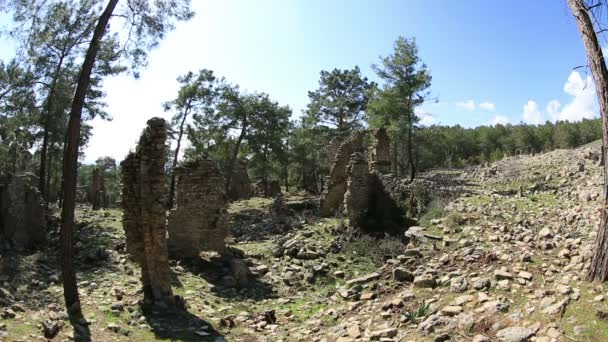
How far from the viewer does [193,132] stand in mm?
30812

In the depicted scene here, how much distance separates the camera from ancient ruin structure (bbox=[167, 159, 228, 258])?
13.1 m

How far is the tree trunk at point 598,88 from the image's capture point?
20.7 ft

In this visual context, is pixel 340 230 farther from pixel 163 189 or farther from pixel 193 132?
pixel 193 132

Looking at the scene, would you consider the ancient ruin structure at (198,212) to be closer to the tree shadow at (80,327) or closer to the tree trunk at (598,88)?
the tree shadow at (80,327)

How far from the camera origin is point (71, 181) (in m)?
9.47

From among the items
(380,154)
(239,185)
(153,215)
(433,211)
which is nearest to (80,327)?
(153,215)

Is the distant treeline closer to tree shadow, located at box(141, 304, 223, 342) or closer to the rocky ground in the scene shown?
the rocky ground

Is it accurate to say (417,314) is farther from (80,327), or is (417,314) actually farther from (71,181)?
(71,181)

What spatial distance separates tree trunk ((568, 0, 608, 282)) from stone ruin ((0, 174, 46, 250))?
14555mm

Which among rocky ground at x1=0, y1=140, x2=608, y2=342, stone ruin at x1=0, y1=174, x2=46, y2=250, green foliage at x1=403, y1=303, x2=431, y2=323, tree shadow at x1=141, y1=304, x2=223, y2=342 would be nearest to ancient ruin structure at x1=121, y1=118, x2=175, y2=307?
tree shadow at x1=141, y1=304, x2=223, y2=342

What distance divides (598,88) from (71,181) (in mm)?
9571

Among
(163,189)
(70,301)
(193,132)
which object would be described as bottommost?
(70,301)

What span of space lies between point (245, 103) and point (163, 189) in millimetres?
21757

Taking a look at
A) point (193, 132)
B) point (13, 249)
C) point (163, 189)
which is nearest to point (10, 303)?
point (163, 189)
